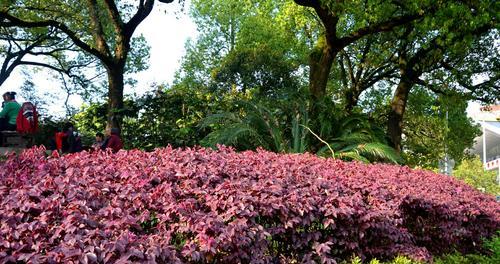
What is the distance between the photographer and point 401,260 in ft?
15.6

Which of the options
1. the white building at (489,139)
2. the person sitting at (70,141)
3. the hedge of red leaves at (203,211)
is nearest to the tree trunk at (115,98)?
the person sitting at (70,141)

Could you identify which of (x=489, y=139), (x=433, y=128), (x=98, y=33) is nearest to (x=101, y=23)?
(x=98, y=33)

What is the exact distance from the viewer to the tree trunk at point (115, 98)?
13.0 meters

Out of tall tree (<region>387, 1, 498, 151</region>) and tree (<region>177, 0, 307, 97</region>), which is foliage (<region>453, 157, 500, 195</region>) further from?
tall tree (<region>387, 1, 498, 151</region>)

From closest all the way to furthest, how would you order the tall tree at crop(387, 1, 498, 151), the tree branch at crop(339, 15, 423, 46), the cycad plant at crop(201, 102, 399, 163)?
the cycad plant at crop(201, 102, 399, 163) < the tall tree at crop(387, 1, 498, 151) < the tree branch at crop(339, 15, 423, 46)

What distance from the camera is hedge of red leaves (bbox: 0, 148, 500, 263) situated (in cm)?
311

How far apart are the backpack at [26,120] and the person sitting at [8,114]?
0.14 metres

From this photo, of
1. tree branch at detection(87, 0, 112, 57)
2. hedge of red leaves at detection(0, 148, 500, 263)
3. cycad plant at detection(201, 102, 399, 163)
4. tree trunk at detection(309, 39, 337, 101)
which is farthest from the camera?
tree branch at detection(87, 0, 112, 57)

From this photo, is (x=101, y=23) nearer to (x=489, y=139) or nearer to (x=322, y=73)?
(x=322, y=73)

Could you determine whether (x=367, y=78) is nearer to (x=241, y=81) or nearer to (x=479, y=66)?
(x=479, y=66)

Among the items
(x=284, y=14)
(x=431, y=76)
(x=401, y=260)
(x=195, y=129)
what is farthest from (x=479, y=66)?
(x=401, y=260)

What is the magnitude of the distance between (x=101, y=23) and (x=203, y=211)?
13.1m

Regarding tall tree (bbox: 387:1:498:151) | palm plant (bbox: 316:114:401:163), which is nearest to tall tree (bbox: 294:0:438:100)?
tall tree (bbox: 387:1:498:151)

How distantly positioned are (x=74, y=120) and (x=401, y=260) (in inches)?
453
